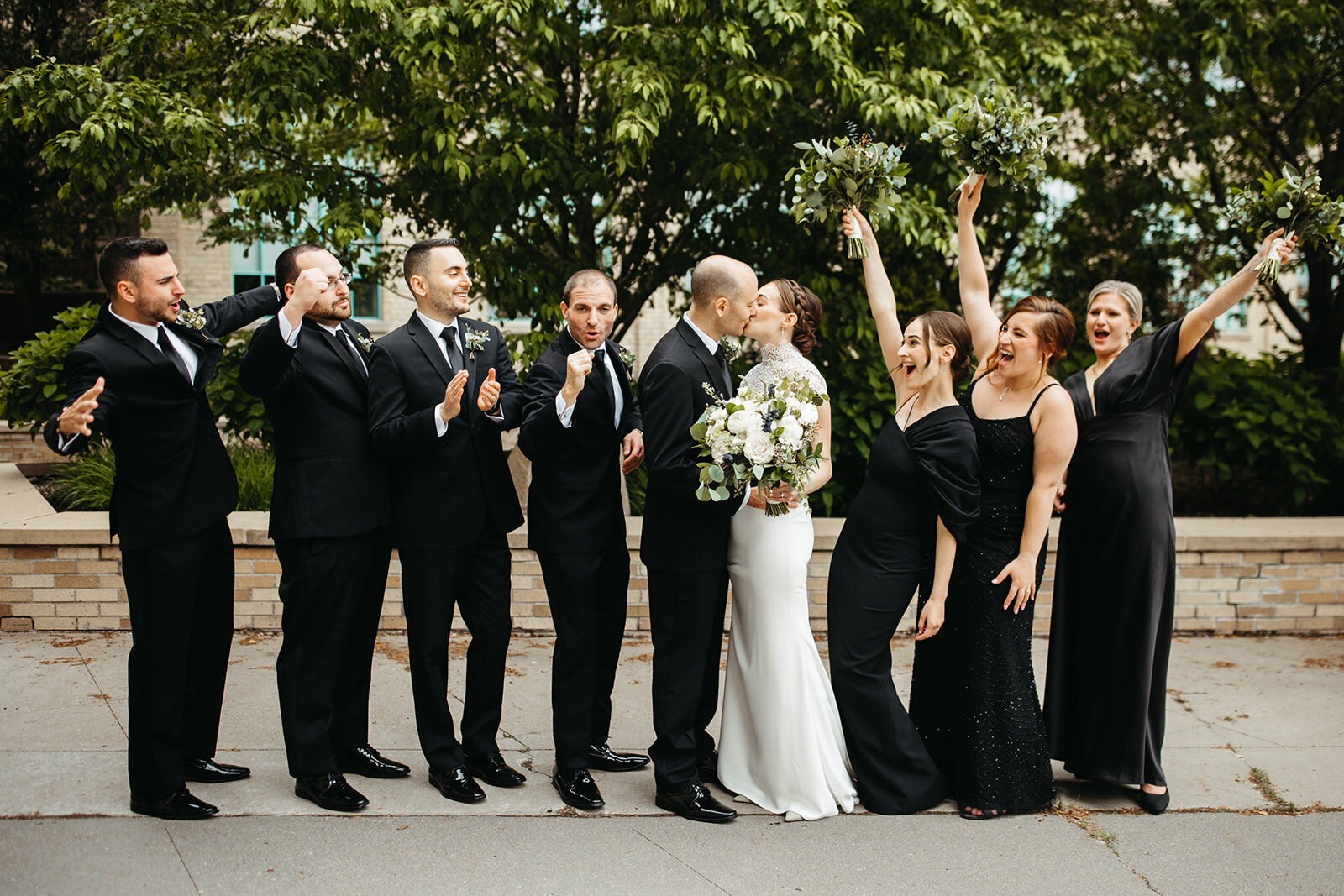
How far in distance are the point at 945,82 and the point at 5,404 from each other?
783cm

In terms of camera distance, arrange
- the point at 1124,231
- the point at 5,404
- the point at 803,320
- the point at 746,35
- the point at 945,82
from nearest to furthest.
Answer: the point at 803,320 < the point at 746,35 < the point at 945,82 < the point at 5,404 < the point at 1124,231

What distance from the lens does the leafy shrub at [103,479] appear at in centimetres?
744

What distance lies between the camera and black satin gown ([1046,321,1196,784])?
14.6 ft

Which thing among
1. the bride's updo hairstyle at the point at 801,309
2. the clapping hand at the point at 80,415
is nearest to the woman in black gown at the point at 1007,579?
the bride's updo hairstyle at the point at 801,309

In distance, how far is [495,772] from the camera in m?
4.50

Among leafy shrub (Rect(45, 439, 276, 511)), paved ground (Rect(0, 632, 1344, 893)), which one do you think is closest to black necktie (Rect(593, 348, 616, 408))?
paved ground (Rect(0, 632, 1344, 893))

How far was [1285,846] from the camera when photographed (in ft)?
13.4

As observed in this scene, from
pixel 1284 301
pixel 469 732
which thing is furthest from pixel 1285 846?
pixel 1284 301

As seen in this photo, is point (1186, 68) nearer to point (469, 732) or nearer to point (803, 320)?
point (803, 320)

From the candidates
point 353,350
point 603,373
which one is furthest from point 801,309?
point 353,350

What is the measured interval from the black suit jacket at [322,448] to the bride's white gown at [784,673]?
1.57m

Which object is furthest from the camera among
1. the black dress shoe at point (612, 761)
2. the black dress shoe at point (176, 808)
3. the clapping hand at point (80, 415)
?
the black dress shoe at point (612, 761)

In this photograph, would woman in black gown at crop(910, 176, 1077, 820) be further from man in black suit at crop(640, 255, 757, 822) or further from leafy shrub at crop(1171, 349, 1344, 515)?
leafy shrub at crop(1171, 349, 1344, 515)

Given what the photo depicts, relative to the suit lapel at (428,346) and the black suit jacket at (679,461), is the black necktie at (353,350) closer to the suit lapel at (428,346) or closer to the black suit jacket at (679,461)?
the suit lapel at (428,346)
